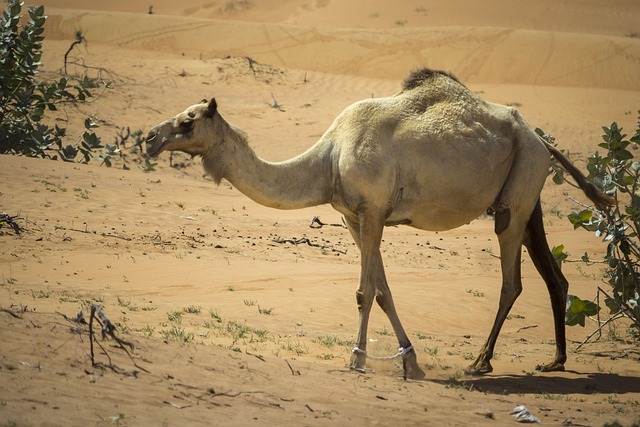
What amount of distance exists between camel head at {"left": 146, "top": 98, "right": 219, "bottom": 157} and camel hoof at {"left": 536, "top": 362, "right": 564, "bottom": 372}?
13.4ft

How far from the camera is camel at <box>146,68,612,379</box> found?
8.42 metres

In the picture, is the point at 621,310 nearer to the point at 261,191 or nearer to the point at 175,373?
the point at 261,191

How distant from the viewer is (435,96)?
9234mm

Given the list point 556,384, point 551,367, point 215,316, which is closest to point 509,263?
point 551,367

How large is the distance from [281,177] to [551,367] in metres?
3.44

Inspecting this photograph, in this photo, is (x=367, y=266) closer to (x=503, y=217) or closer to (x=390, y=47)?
(x=503, y=217)

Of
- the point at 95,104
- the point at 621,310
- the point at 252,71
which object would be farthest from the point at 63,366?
the point at 252,71

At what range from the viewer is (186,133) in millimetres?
8352

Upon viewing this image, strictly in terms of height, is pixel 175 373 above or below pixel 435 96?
below

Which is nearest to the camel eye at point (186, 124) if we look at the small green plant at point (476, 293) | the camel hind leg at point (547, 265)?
the camel hind leg at point (547, 265)

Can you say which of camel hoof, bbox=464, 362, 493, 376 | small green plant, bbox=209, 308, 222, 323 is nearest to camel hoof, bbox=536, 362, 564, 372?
camel hoof, bbox=464, 362, 493, 376

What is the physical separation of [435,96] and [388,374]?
2.85 metres

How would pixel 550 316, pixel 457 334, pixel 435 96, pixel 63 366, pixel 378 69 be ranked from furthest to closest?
pixel 378 69 → pixel 550 316 → pixel 457 334 → pixel 435 96 → pixel 63 366

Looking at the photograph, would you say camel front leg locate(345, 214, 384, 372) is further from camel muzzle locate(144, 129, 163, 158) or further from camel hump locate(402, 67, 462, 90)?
camel muzzle locate(144, 129, 163, 158)
